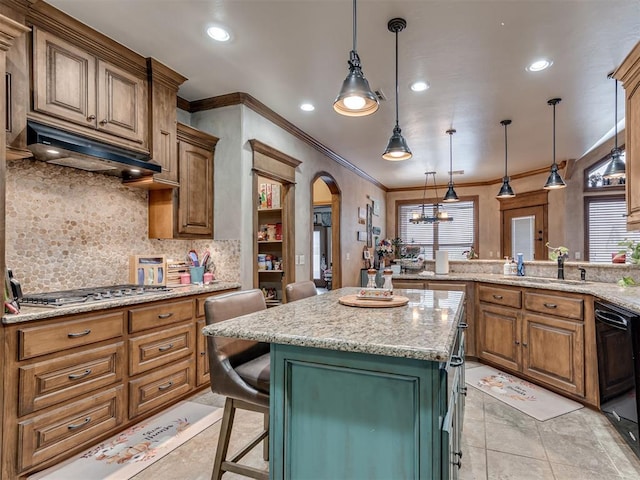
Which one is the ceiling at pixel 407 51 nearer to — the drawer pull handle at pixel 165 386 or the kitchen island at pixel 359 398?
the kitchen island at pixel 359 398

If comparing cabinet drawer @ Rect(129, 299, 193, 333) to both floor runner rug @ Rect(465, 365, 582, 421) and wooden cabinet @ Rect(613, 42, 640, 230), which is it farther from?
wooden cabinet @ Rect(613, 42, 640, 230)

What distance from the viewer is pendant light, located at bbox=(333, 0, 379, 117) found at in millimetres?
1750

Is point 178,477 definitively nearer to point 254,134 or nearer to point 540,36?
point 254,134

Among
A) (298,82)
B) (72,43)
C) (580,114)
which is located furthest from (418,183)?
(72,43)

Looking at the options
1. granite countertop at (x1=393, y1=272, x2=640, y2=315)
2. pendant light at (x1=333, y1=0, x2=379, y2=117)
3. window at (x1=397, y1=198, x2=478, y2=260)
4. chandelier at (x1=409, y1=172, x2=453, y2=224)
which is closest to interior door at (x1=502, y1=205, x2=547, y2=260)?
window at (x1=397, y1=198, x2=478, y2=260)

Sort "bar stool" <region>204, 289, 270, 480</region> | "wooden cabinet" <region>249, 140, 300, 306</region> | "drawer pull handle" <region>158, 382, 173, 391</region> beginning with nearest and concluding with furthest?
"bar stool" <region>204, 289, 270, 480</region> → "drawer pull handle" <region>158, 382, 173, 391</region> → "wooden cabinet" <region>249, 140, 300, 306</region>

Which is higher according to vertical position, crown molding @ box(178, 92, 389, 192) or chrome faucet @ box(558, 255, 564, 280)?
crown molding @ box(178, 92, 389, 192)

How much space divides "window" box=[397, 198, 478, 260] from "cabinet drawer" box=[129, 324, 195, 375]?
19.7ft

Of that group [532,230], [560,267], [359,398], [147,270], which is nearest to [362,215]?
[532,230]

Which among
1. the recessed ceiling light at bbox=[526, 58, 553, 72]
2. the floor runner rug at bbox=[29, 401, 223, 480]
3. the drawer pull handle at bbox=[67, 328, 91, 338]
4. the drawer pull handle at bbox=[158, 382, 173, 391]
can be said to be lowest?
the floor runner rug at bbox=[29, 401, 223, 480]

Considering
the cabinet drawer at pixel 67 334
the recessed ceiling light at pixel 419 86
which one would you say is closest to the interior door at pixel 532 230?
the recessed ceiling light at pixel 419 86

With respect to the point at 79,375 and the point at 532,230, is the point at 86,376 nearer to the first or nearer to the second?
the point at 79,375

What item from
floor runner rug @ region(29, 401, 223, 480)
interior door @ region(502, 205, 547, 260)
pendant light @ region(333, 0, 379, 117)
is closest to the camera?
pendant light @ region(333, 0, 379, 117)

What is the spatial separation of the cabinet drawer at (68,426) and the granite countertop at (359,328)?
134 centimetres
